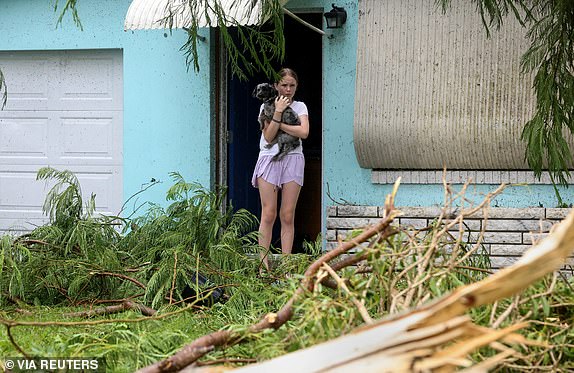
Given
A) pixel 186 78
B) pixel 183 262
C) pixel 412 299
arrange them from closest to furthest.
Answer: pixel 412 299
pixel 183 262
pixel 186 78

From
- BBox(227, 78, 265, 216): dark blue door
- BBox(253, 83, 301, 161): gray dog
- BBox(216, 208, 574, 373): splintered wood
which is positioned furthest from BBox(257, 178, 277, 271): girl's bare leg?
BBox(216, 208, 574, 373): splintered wood

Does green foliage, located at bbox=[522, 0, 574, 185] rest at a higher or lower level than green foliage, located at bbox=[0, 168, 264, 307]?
higher

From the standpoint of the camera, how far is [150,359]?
166 inches

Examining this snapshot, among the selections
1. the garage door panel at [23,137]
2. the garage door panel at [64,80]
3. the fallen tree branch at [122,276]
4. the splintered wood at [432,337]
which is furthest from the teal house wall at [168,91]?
the splintered wood at [432,337]

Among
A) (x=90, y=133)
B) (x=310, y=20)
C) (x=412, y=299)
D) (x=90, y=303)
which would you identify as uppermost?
(x=310, y=20)

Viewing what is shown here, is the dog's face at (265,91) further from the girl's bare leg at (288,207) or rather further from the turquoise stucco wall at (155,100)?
the turquoise stucco wall at (155,100)

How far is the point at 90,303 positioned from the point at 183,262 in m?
0.74

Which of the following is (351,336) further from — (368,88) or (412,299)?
(368,88)

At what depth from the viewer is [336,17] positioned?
1020 cm

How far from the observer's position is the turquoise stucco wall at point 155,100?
10898 mm

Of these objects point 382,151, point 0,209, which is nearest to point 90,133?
point 0,209

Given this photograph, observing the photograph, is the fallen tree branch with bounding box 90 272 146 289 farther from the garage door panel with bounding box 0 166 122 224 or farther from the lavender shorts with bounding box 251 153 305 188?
the garage door panel with bounding box 0 166 122 224

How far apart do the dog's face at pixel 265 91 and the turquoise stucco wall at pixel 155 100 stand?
165cm

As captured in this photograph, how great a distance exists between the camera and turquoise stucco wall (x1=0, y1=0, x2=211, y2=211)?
1090 centimetres
